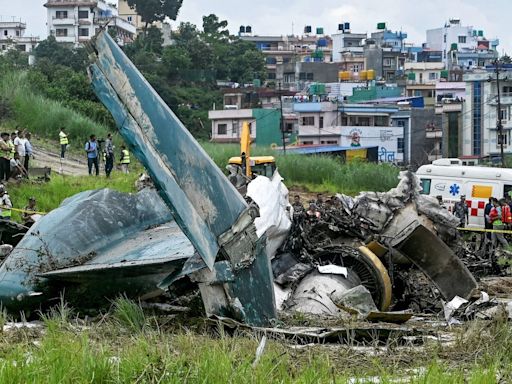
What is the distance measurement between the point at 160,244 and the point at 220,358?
128 inches

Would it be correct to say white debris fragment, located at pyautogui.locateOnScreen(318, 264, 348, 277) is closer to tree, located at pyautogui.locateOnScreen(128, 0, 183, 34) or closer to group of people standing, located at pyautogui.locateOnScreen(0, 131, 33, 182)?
group of people standing, located at pyautogui.locateOnScreen(0, 131, 33, 182)

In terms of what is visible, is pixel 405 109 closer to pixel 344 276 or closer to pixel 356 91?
pixel 356 91

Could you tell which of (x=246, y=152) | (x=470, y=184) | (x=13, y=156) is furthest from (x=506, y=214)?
(x=13, y=156)

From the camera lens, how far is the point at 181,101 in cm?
6581

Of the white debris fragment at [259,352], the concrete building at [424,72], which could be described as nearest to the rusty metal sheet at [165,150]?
the white debris fragment at [259,352]

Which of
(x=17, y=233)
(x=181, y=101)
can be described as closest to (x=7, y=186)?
(x=17, y=233)

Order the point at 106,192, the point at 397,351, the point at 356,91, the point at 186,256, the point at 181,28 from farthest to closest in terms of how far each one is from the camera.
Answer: the point at 181,28
the point at 356,91
the point at 106,192
the point at 186,256
the point at 397,351

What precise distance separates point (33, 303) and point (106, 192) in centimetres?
180

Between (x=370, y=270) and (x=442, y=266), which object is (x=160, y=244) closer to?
(x=370, y=270)

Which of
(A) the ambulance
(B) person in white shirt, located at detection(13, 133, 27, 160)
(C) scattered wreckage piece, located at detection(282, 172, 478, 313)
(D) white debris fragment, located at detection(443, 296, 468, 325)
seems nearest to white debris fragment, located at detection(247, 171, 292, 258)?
(C) scattered wreckage piece, located at detection(282, 172, 478, 313)

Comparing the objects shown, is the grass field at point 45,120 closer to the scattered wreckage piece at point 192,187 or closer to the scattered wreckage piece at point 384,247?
the scattered wreckage piece at point 384,247

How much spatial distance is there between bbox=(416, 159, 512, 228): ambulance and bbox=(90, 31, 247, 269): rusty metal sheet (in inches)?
574

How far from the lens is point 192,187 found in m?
8.73

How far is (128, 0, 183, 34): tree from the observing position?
91.8 m
